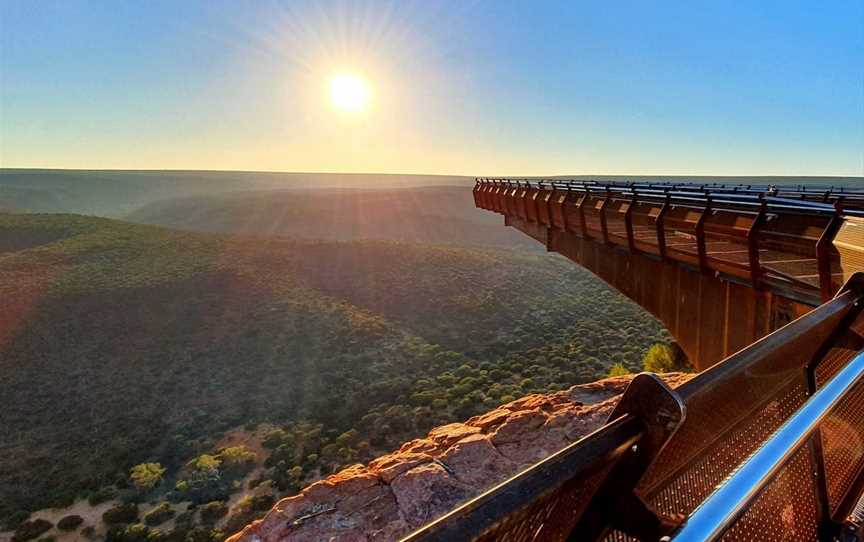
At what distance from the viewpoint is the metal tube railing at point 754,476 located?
127 cm

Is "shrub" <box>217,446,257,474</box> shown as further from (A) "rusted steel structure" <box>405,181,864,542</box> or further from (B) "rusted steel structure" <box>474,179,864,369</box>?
(A) "rusted steel structure" <box>405,181,864,542</box>

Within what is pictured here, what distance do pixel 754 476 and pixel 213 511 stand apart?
25891 millimetres

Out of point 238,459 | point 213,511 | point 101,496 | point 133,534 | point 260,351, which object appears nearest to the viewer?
point 133,534

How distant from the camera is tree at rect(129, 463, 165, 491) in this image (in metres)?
24.3

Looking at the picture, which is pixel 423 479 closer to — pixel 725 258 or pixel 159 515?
pixel 725 258

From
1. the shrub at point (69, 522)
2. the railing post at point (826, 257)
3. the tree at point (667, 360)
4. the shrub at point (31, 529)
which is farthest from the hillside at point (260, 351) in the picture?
the railing post at point (826, 257)

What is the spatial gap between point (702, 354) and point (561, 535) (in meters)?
9.27

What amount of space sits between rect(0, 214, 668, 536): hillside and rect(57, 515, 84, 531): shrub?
226 centimetres

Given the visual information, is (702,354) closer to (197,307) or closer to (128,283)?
(197,307)

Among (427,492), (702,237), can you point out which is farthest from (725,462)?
(702,237)

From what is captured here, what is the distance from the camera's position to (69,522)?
70.8 feet

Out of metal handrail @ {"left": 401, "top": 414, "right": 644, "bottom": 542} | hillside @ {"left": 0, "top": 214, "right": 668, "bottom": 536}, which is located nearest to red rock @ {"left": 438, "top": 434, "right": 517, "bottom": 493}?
metal handrail @ {"left": 401, "top": 414, "right": 644, "bottom": 542}

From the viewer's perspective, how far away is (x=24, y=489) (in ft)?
81.0

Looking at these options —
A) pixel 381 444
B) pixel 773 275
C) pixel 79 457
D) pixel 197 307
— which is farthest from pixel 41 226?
pixel 773 275
